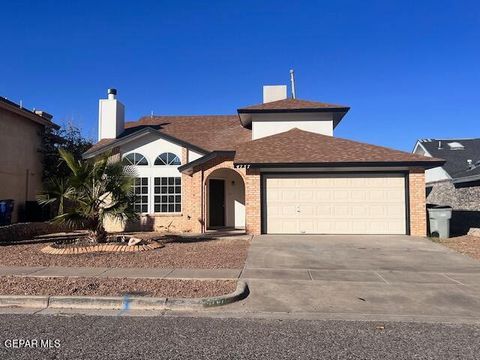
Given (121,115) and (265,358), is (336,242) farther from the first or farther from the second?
(121,115)

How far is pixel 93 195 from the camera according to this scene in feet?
42.5

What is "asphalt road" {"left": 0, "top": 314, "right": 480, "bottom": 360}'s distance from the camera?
4992mm

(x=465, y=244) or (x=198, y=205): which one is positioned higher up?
(x=198, y=205)

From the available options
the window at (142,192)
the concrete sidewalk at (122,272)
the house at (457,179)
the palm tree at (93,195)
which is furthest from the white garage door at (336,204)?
the concrete sidewalk at (122,272)

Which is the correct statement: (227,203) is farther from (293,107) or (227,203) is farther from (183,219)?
(293,107)

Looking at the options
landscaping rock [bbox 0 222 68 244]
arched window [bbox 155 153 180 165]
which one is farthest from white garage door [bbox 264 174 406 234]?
landscaping rock [bbox 0 222 68 244]

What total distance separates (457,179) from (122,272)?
18888 mm

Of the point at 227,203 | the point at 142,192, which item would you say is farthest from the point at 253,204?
the point at 142,192

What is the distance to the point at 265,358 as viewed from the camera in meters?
4.89

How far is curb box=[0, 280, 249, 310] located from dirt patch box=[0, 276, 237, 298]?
282mm

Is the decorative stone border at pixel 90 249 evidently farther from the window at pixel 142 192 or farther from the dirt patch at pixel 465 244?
the dirt patch at pixel 465 244

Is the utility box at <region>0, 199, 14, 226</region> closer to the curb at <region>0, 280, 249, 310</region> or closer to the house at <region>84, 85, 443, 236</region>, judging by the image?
the house at <region>84, 85, 443, 236</region>

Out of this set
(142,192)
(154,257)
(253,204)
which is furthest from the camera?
(142,192)

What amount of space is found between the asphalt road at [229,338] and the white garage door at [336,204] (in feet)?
33.6
